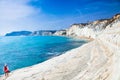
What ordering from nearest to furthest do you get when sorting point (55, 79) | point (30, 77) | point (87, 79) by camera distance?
point (87, 79), point (55, 79), point (30, 77)

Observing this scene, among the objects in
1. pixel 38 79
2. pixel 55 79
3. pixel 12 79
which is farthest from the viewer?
pixel 12 79

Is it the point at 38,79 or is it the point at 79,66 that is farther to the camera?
the point at 79,66

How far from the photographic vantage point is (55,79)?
19203 mm

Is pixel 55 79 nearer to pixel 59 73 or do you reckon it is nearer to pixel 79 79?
pixel 59 73

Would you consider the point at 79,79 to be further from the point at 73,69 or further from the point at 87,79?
the point at 73,69

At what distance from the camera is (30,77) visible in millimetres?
21922

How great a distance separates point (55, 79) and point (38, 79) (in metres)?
2.27

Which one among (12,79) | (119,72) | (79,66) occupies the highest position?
(119,72)

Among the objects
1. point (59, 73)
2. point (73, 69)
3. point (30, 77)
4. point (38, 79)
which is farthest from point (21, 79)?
point (73, 69)

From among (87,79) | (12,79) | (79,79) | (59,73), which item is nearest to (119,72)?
(87,79)

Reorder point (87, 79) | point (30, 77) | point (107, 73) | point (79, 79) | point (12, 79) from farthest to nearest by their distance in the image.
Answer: point (12, 79) < point (30, 77) < point (79, 79) < point (87, 79) < point (107, 73)

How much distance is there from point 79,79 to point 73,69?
524 cm

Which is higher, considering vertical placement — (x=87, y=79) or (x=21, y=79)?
(x=87, y=79)

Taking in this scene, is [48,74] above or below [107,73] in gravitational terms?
below
